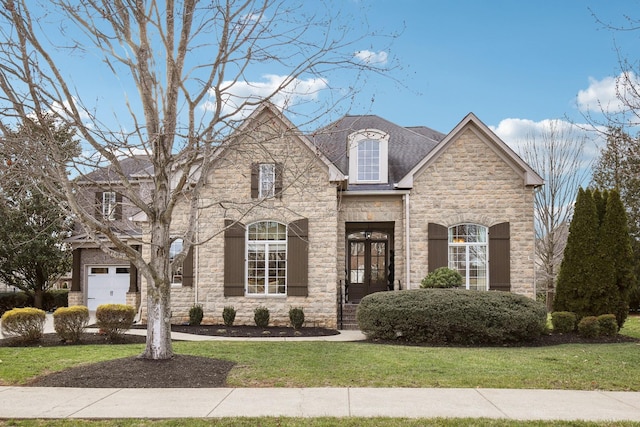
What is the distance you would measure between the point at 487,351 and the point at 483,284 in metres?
5.40

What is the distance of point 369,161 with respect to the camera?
18797mm

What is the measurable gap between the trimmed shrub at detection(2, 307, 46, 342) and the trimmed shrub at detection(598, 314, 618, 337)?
13119 millimetres

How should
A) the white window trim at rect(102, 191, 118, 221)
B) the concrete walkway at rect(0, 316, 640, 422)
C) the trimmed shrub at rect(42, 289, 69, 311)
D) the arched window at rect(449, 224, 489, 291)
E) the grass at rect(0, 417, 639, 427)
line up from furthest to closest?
the trimmed shrub at rect(42, 289, 69, 311)
the arched window at rect(449, 224, 489, 291)
the white window trim at rect(102, 191, 118, 221)
the concrete walkway at rect(0, 316, 640, 422)
the grass at rect(0, 417, 639, 427)

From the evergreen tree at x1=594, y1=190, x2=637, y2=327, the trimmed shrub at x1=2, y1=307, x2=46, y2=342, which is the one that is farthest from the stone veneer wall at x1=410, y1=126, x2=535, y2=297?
the trimmed shrub at x1=2, y1=307, x2=46, y2=342

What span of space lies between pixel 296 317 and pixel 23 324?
6814mm

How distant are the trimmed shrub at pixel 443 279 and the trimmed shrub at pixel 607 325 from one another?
11.5 ft

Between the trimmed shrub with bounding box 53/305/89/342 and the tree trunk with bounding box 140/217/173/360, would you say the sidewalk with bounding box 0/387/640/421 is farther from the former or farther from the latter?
the trimmed shrub with bounding box 53/305/89/342

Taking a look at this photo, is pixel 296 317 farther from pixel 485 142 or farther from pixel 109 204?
pixel 485 142

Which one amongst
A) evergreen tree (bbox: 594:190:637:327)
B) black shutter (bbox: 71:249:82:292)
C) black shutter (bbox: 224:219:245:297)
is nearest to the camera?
evergreen tree (bbox: 594:190:637:327)

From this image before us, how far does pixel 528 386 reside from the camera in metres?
8.34

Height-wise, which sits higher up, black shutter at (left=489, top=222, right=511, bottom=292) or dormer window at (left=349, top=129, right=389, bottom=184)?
dormer window at (left=349, top=129, right=389, bottom=184)

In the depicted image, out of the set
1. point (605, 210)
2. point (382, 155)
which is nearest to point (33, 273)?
point (382, 155)

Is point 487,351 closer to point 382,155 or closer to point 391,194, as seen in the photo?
point 391,194

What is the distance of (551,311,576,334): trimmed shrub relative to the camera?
593 inches
